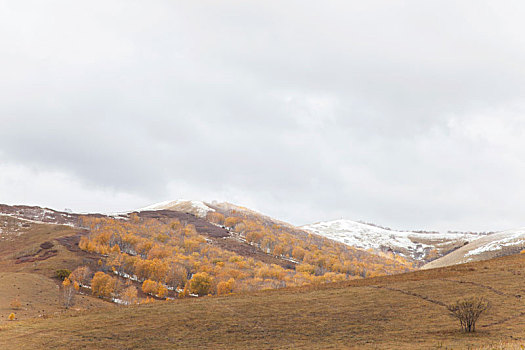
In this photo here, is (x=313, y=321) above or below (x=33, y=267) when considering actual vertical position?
above

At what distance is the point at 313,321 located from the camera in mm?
44500

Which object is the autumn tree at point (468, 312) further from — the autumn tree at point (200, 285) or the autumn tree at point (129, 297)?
the autumn tree at point (200, 285)

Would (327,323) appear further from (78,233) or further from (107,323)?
(78,233)

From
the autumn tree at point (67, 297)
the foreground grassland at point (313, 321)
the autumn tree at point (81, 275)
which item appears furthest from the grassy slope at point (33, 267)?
the foreground grassland at point (313, 321)

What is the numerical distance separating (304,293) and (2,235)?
179126 millimetres

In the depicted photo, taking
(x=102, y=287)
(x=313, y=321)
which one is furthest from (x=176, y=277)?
(x=313, y=321)

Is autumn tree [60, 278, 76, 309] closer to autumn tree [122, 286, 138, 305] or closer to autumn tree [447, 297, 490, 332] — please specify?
autumn tree [122, 286, 138, 305]

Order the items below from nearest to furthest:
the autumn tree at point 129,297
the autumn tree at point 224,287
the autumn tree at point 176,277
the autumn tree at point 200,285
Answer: the autumn tree at point 129,297
the autumn tree at point 200,285
the autumn tree at point 224,287
the autumn tree at point 176,277

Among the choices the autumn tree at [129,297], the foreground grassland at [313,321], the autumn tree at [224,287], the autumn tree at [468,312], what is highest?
the autumn tree at [468,312]

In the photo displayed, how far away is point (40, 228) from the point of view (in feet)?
623

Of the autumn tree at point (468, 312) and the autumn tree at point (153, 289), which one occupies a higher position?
the autumn tree at point (468, 312)

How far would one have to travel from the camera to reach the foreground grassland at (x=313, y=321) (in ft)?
121

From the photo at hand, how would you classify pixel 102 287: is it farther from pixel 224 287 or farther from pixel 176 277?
pixel 224 287

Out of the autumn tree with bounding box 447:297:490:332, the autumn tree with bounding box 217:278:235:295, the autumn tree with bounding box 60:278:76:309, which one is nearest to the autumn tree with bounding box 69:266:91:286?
the autumn tree with bounding box 60:278:76:309
